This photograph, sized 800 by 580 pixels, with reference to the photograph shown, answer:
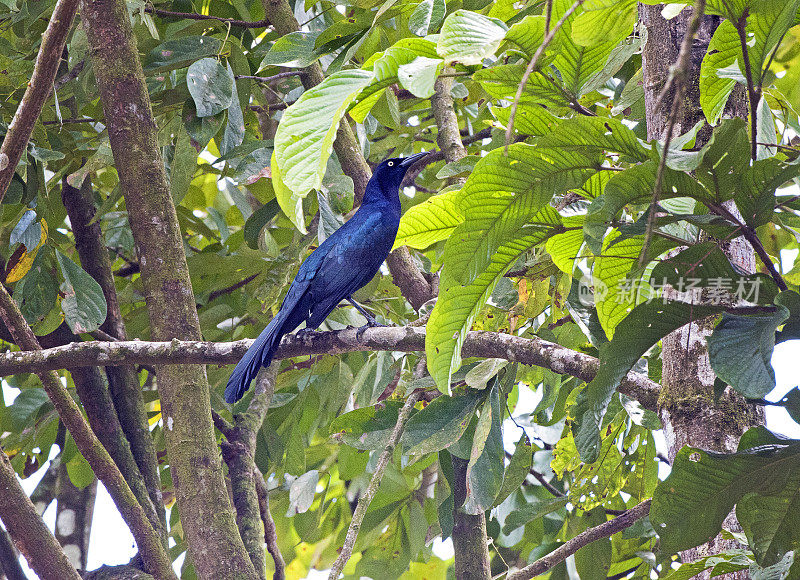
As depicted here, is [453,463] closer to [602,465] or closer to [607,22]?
[602,465]

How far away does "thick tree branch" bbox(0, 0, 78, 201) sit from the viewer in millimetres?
2117

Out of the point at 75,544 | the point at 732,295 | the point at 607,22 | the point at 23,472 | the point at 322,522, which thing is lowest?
the point at 322,522

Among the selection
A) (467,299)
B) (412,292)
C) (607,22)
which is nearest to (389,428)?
(412,292)

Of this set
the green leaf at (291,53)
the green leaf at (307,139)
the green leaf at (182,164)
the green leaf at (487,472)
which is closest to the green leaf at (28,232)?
the green leaf at (182,164)

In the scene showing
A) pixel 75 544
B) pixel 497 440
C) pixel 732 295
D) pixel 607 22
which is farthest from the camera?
pixel 75 544

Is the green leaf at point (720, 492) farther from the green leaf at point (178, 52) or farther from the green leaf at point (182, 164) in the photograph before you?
the green leaf at point (178, 52)

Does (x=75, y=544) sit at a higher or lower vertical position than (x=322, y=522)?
higher

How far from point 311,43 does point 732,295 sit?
5.46 ft

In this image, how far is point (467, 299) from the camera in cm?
177

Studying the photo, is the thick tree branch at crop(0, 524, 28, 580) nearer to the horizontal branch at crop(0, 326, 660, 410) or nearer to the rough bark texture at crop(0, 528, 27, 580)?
the rough bark texture at crop(0, 528, 27, 580)

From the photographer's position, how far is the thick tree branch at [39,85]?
2117 mm

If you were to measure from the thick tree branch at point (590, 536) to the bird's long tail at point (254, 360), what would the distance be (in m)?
1.20

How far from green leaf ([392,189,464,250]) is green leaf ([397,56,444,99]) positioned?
0.61 meters

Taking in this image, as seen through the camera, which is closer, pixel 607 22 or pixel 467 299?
pixel 607 22
